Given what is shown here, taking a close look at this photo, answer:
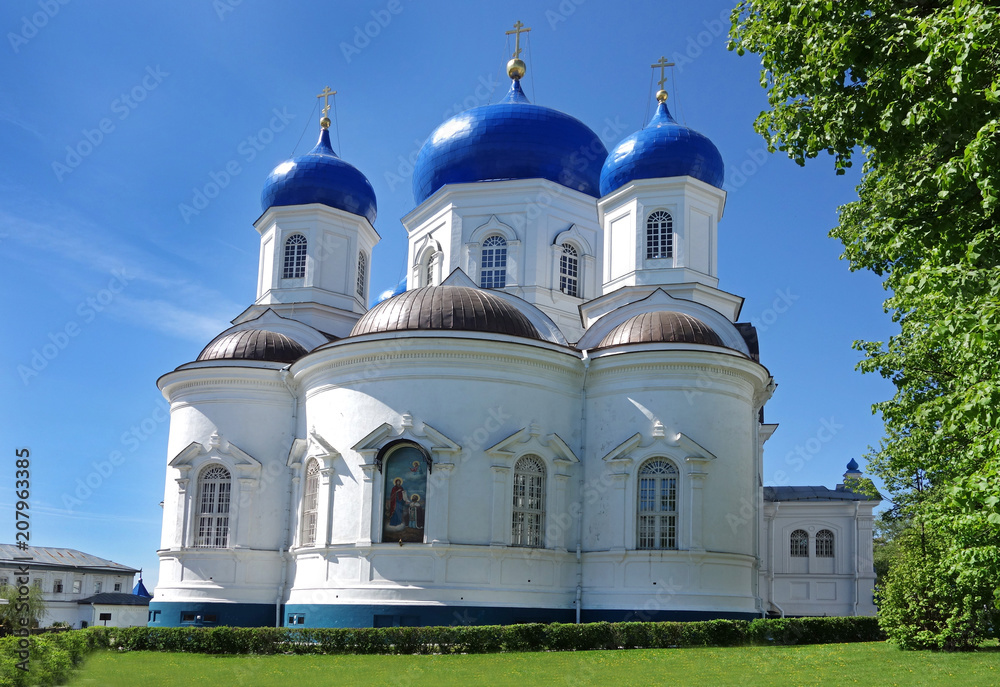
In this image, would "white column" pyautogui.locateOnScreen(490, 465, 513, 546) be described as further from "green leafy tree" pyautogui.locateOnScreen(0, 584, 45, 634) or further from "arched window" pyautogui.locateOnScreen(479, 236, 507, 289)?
"green leafy tree" pyautogui.locateOnScreen(0, 584, 45, 634)

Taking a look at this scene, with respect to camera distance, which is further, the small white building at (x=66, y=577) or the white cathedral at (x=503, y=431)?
the small white building at (x=66, y=577)

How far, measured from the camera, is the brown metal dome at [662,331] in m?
20.2

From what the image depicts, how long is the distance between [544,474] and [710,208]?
866cm

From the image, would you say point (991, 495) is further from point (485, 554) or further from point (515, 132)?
point (515, 132)

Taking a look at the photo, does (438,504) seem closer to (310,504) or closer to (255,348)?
(310,504)

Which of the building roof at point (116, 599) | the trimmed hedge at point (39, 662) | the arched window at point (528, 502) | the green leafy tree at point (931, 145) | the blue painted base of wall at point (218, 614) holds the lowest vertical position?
the building roof at point (116, 599)

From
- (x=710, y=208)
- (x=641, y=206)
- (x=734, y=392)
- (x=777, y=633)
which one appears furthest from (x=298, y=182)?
(x=777, y=633)

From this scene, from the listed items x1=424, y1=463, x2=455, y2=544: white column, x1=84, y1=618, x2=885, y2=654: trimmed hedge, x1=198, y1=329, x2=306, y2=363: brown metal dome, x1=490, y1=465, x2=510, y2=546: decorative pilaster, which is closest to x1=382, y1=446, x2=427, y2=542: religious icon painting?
x1=424, y1=463, x2=455, y2=544: white column

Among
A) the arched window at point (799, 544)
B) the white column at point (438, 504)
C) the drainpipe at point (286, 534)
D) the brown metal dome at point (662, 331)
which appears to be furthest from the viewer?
the arched window at point (799, 544)

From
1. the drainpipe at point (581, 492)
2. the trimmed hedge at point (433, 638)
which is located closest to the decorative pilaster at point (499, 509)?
the drainpipe at point (581, 492)

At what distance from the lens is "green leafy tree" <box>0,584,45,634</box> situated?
8812 millimetres

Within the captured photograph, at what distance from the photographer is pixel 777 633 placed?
17.8m

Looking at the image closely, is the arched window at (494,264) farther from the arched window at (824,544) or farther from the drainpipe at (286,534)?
the arched window at (824,544)

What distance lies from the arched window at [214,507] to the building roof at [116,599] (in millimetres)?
15642
